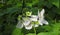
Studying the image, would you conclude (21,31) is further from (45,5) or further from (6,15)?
(45,5)

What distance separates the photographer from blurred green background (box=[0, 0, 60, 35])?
1543mm

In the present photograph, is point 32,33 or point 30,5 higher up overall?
point 30,5

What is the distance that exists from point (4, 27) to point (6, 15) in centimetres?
9

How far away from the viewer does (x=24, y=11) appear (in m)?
1.50

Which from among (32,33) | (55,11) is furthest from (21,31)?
(55,11)

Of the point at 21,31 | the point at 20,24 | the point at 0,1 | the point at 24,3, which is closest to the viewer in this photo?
the point at 20,24

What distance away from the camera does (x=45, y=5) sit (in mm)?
1765

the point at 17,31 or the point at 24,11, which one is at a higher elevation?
the point at 24,11

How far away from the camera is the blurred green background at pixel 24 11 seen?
1543 millimetres

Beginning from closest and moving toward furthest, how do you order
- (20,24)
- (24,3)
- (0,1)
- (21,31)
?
(20,24) < (21,31) < (24,3) < (0,1)

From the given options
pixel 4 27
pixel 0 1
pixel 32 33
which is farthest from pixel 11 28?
pixel 0 1

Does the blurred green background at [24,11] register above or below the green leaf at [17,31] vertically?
Answer: above

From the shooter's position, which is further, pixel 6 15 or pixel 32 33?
pixel 6 15

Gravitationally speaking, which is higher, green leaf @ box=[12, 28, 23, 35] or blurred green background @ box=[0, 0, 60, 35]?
blurred green background @ box=[0, 0, 60, 35]
